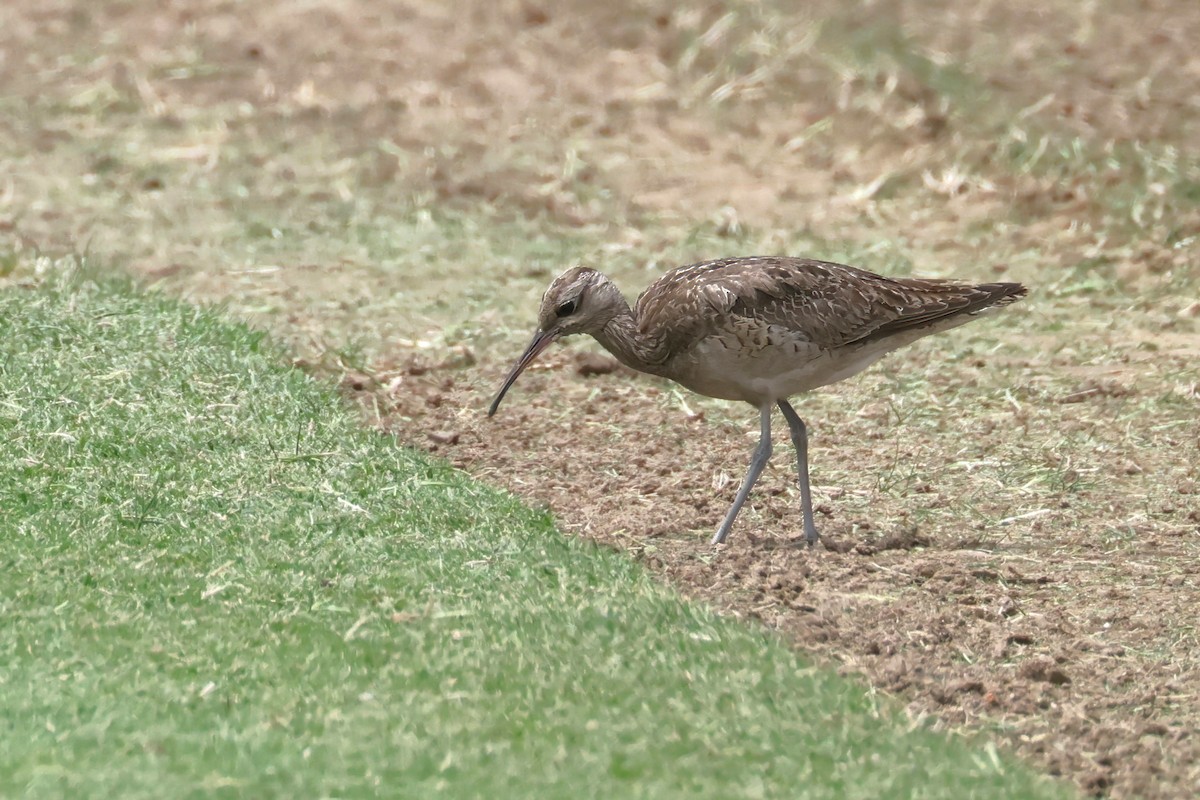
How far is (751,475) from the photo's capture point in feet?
22.2

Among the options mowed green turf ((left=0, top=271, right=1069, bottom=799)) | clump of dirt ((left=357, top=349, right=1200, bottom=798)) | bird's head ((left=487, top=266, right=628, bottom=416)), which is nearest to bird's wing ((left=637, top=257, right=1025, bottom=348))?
bird's head ((left=487, top=266, right=628, bottom=416))

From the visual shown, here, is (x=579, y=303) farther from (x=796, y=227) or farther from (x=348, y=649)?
(x=796, y=227)

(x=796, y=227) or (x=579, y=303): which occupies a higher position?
(x=579, y=303)

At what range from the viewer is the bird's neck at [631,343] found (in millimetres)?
6965

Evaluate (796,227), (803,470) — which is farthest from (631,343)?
(796,227)

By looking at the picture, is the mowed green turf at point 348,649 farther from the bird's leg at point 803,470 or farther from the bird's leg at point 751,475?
the bird's leg at point 803,470

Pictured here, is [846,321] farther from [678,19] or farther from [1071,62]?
[678,19]

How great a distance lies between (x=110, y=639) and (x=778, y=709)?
2150 mm

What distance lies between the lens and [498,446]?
788cm

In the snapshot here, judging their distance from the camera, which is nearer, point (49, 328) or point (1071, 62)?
point (49, 328)

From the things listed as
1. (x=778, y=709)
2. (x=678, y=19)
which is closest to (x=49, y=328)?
(x=778, y=709)

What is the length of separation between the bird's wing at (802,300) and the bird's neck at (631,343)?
0.16 ft

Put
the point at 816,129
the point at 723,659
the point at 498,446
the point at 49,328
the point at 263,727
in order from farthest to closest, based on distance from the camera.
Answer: the point at 816,129, the point at 49,328, the point at 498,446, the point at 723,659, the point at 263,727

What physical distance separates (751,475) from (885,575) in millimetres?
719
